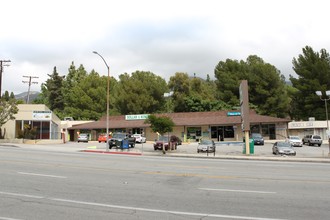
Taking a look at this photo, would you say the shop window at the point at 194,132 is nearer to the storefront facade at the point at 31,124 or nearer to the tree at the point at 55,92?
the storefront facade at the point at 31,124

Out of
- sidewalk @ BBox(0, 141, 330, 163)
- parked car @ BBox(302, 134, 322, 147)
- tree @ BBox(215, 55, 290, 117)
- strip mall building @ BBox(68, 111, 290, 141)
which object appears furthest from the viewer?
tree @ BBox(215, 55, 290, 117)

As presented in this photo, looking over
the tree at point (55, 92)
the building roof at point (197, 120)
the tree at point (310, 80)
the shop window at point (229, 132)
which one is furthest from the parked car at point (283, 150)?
the tree at point (55, 92)

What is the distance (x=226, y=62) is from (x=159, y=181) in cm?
6809

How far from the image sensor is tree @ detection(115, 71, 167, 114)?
73.4 meters

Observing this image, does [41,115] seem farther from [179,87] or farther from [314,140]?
[314,140]

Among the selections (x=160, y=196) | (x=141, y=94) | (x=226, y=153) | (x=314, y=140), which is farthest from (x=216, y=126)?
(x=160, y=196)

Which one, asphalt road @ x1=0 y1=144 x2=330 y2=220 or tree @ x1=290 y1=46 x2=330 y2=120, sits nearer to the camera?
asphalt road @ x1=0 y1=144 x2=330 y2=220

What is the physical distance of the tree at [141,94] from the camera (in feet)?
241

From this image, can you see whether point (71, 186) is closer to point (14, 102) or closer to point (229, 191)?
point (229, 191)

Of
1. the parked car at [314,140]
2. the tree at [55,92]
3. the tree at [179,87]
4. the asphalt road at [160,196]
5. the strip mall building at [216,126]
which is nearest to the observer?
the asphalt road at [160,196]

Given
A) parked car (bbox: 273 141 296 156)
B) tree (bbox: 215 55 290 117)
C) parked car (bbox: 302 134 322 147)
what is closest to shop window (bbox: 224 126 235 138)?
parked car (bbox: 302 134 322 147)

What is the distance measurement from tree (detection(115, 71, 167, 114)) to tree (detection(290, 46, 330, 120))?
2882 centimetres

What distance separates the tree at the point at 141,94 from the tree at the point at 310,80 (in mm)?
28822

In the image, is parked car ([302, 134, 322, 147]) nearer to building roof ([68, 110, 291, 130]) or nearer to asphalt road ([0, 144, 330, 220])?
building roof ([68, 110, 291, 130])
